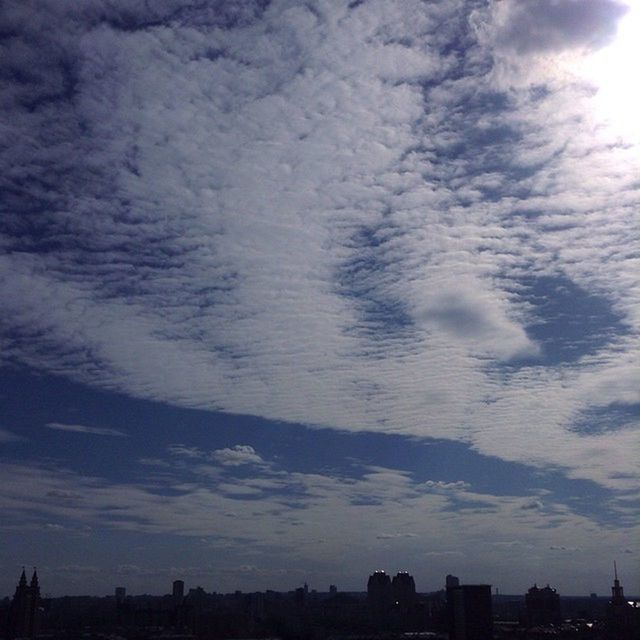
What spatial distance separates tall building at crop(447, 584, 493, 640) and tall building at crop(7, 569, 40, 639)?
8755 cm

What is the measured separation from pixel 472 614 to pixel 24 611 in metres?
92.8

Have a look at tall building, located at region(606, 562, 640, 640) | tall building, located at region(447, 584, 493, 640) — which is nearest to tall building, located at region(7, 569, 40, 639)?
tall building, located at region(447, 584, 493, 640)

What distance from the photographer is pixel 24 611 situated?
171250 millimetres

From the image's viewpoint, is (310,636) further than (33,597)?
Yes

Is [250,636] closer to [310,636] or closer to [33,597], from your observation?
[310,636]

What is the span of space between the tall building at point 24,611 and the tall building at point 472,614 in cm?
8755

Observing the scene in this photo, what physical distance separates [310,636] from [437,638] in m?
32.2

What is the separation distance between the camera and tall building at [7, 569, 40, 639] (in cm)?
16925

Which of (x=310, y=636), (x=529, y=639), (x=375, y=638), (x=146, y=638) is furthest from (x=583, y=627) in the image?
(x=146, y=638)

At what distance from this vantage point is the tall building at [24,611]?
169 metres

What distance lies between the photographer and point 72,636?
181250 mm

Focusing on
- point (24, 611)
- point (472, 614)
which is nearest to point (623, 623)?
point (472, 614)

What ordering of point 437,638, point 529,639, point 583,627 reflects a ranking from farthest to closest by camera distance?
point 583,627
point 437,638
point 529,639

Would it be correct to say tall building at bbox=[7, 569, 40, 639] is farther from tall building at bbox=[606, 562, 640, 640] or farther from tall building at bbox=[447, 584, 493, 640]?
tall building at bbox=[606, 562, 640, 640]
